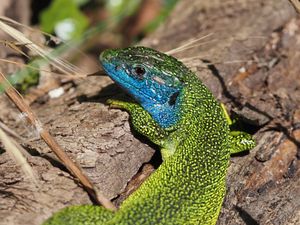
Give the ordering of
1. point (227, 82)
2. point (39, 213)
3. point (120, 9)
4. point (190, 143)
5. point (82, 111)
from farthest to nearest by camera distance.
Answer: point (120, 9) → point (227, 82) → point (82, 111) → point (190, 143) → point (39, 213)

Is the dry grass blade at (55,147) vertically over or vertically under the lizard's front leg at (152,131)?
over

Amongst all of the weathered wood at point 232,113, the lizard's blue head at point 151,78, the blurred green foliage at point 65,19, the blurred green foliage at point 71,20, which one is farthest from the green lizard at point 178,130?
the blurred green foliage at point 65,19

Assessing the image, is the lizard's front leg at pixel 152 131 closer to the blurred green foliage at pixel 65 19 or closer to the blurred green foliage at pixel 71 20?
the blurred green foliage at pixel 71 20

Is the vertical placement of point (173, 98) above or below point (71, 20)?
below

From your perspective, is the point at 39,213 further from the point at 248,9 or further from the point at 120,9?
the point at 120,9

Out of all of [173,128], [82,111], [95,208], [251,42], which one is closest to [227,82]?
[251,42]

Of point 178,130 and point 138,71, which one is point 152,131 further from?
point 138,71

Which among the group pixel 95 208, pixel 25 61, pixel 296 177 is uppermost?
pixel 25 61

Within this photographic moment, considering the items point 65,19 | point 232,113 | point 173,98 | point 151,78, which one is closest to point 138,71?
point 151,78
